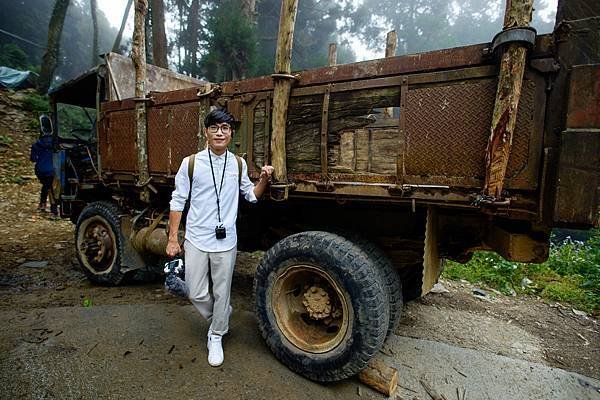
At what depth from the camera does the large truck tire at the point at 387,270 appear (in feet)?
7.93

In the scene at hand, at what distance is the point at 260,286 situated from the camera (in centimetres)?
254

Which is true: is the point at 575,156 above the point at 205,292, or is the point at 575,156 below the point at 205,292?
above

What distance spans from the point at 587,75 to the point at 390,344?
2375mm

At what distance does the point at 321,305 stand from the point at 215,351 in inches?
34.6

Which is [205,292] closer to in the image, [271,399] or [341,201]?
[271,399]

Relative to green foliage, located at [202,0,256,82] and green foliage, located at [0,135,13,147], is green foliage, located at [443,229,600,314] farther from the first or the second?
green foliage, located at [0,135,13,147]

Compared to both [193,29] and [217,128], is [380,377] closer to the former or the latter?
[217,128]

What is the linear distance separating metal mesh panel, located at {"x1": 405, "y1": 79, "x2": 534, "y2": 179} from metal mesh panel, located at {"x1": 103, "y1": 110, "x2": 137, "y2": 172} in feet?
9.85

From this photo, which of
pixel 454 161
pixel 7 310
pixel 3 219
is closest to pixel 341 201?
pixel 454 161

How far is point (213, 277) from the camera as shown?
2496 millimetres

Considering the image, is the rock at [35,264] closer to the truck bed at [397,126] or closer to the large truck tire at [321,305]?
the truck bed at [397,126]

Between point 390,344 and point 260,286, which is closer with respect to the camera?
point 260,286

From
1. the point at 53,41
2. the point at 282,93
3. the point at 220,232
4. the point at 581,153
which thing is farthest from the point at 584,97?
the point at 53,41

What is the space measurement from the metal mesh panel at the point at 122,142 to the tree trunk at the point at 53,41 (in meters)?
12.4
